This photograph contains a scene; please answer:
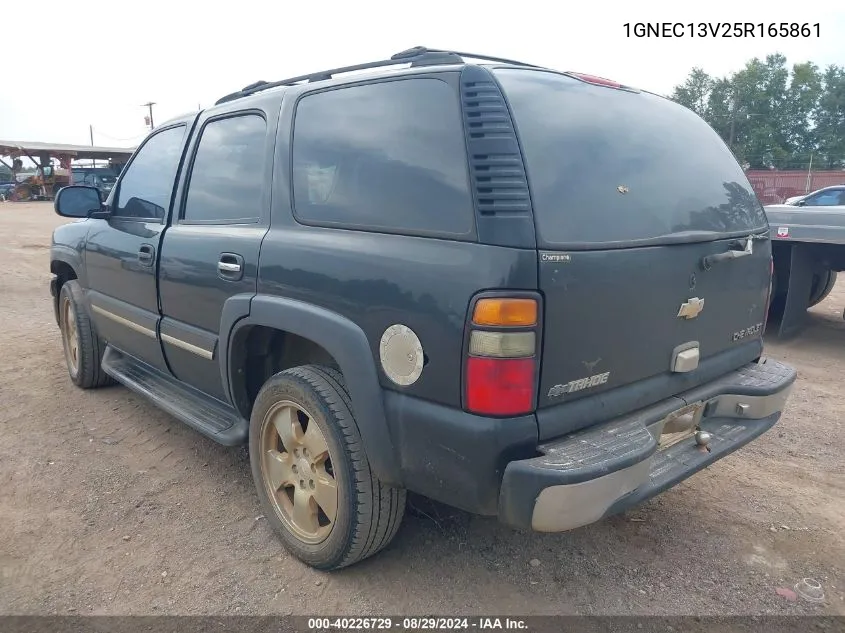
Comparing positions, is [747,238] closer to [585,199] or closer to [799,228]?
[585,199]

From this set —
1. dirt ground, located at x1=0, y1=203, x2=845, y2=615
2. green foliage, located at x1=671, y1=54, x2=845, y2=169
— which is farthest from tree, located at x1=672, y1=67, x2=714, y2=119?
dirt ground, located at x1=0, y1=203, x2=845, y2=615

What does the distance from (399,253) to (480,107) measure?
0.55m

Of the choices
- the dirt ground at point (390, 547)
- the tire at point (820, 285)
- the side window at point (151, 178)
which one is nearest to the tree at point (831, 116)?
the tire at point (820, 285)

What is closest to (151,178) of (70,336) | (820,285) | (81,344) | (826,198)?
(81,344)

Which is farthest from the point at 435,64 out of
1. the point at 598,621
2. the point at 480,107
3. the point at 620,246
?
the point at 598,621

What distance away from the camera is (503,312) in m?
1.91

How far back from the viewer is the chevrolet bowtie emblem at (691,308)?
2393 millimetres

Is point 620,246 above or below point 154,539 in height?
above

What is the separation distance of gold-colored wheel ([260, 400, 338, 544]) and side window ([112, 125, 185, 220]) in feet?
4.92

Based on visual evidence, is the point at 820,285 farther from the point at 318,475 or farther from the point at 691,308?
the point at 318,475

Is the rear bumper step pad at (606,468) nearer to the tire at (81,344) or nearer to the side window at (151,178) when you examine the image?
the side window at (151,178)

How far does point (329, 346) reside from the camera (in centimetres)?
232

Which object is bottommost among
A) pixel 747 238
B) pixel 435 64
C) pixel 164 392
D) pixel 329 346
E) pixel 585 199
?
pixel 164 392

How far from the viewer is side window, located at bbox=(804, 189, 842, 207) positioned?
1249 cm
